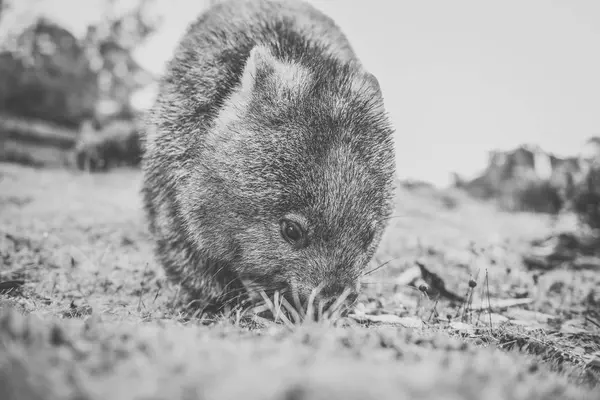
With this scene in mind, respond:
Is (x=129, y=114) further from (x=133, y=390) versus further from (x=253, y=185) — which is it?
(x=133, y=390)

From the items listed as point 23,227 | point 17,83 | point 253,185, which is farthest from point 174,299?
point 17,83

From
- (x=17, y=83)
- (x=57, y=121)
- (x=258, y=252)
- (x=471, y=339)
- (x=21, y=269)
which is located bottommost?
(x=21, y=269)

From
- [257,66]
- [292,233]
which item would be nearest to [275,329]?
[292,233]

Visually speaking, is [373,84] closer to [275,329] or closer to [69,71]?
[275,329]

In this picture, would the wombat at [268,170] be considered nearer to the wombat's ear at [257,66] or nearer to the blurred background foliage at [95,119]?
the wombat's ear at [257,66]

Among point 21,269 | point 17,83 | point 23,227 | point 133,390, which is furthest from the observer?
point 17,83

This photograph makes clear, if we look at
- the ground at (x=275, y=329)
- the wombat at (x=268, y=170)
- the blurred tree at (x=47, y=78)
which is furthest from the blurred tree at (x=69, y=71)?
the wombat at (x=268, y=170)

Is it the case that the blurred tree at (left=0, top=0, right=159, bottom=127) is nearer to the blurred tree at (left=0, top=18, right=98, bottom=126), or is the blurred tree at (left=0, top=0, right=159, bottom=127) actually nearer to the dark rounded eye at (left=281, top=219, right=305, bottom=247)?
the blurred tree at (left=0, top=18, right=98, bottom=126)

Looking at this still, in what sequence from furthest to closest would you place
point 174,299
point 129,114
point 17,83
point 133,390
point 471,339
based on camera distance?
point 129,114, point 17,83, point 174,299, point 471,339, point 133,390
